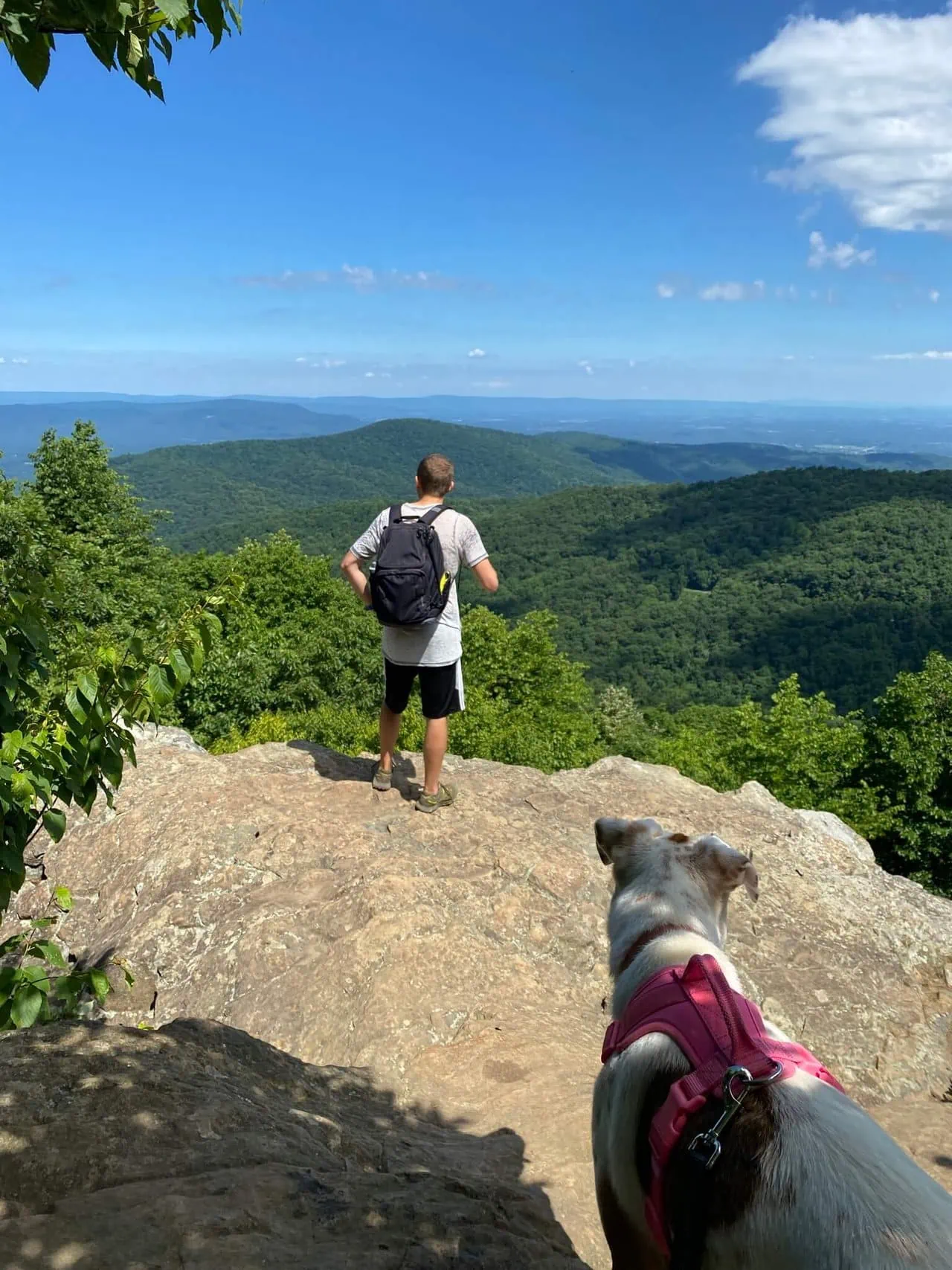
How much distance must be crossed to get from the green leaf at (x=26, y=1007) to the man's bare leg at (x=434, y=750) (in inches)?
151

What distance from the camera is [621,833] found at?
124 inches

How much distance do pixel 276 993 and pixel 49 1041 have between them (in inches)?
79.5

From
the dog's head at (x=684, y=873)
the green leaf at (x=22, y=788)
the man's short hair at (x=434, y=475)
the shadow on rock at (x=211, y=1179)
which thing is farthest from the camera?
the man's short hair at (x=434, y=475)

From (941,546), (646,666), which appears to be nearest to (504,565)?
(646,666)

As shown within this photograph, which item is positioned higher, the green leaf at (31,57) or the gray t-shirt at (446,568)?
the green leaf at (31,57)

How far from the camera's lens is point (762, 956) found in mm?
6027

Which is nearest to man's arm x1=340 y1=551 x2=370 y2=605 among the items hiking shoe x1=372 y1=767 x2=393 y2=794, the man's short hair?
the man's short hair

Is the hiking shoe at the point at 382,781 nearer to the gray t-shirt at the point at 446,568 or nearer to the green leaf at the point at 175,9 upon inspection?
the gray t-shirt at the point at 446,568

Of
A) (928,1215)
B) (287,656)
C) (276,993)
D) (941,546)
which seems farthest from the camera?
(941,546)

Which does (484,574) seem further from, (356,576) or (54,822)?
(54,822)

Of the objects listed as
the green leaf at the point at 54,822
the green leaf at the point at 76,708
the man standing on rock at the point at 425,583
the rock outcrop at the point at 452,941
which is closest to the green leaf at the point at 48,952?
the green leaf at the point at 54,822

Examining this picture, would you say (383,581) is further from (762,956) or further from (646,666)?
(646,666)

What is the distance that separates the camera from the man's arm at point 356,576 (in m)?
6.13

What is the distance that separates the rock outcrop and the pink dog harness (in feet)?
3.54
